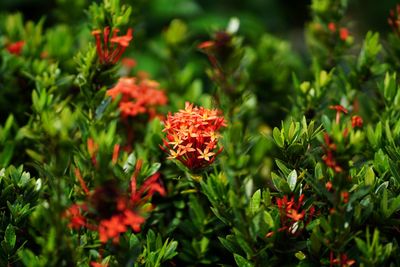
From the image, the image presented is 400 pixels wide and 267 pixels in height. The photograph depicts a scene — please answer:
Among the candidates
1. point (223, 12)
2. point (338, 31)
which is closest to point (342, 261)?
point (338, 31)

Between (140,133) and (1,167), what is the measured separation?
0.56 m

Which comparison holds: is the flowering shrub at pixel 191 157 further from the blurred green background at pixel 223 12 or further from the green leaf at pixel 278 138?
the blurred green background at pixel 223 12

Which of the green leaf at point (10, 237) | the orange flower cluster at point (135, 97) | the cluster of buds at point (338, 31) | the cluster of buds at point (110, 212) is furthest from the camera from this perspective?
the cluster of buds at point (338, 31)

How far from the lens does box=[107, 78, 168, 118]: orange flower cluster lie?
6.65ft

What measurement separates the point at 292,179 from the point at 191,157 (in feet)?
0.96

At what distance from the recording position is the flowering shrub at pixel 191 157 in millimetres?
1363

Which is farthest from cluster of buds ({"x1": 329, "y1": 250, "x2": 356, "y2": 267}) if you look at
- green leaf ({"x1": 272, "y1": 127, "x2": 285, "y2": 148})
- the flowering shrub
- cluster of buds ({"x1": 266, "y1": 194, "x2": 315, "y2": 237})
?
green leaf ({"x1": 272, "y1": 127, "x2": 285, "y2": 148})

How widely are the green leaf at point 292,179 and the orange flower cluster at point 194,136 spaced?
0.21 m

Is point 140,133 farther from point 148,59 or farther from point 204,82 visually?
point 204,82

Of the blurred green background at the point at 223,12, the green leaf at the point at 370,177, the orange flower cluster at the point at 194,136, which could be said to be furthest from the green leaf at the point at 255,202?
the blurred green background at the point at 223,12

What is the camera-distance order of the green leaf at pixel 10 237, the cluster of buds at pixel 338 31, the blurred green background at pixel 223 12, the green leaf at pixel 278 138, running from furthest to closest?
the blurred green background at pixel 223 12 → the cluster of buds at pixel 338 31 → the green leaf at pixel 278 138 → the green leaf at pixel 10 237

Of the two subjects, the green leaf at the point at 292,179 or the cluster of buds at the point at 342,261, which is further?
the green leaf at the point at 292,179

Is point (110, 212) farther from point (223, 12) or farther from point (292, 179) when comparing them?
Result: point (223, 12)

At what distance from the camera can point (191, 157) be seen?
1.63m
